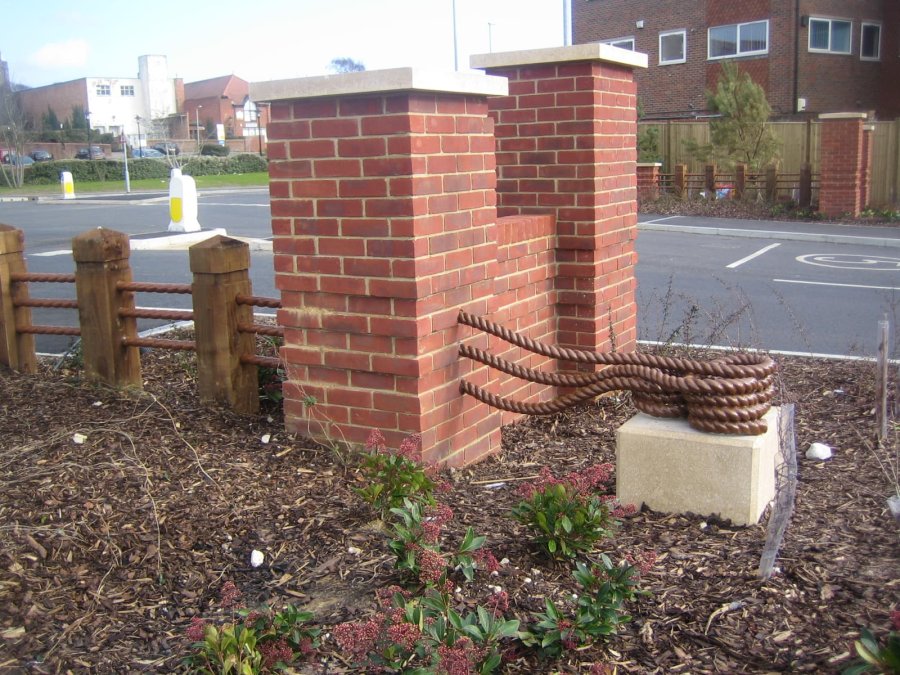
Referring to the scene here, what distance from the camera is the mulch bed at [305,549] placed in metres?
2.90

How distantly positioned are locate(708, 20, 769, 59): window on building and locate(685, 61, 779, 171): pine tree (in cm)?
746

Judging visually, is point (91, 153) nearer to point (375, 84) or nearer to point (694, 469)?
point (375, 84)

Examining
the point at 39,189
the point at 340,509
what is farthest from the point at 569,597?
the point at 39,189

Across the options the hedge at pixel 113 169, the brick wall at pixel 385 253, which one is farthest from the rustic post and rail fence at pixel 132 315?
the hedge at pixel 113 169

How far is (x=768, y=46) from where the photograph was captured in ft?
101

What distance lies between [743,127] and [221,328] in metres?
21.4

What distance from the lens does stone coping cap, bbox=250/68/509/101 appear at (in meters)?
3.93

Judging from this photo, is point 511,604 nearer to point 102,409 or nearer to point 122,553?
point 122,553

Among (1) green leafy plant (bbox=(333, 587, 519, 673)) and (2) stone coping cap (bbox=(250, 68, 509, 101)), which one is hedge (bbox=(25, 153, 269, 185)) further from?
(1) green leafy plant (bbox=(333, 587, 519, 673))

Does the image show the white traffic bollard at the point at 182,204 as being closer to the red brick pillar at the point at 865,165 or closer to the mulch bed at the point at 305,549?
the mulch bed at the point at 305,549

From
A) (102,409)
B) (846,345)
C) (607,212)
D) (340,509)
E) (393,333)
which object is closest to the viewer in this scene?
(340,509)

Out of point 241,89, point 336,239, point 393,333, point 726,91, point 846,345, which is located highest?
point 241,89

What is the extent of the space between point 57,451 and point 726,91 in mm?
22400

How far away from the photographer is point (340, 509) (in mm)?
3873
